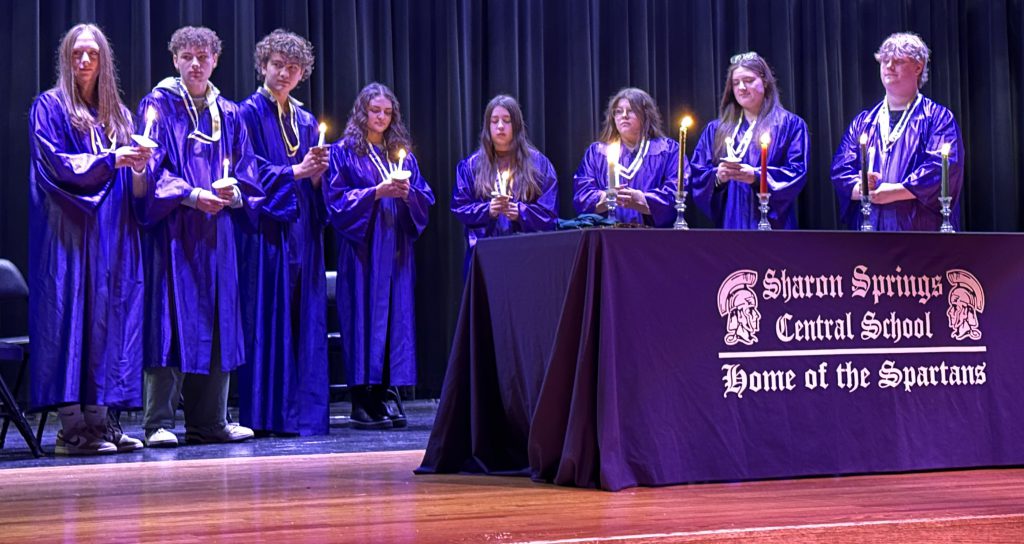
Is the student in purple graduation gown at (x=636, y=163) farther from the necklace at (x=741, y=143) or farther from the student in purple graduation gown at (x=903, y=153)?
the student in purple graduation gown at (x=903, y=153)

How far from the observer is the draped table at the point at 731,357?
11.1ft

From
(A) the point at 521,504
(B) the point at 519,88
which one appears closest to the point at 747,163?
(B) the point at 519,88

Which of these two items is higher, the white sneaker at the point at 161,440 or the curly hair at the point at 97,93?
the curly hair at the point at 97,93

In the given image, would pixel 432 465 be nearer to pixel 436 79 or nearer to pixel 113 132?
pixel 113 132

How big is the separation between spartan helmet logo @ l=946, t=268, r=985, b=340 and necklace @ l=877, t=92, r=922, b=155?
2.35 m

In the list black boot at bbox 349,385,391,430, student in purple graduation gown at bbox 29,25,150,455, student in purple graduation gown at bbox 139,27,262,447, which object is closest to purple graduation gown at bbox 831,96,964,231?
black boot at bbox 349,385,391,430

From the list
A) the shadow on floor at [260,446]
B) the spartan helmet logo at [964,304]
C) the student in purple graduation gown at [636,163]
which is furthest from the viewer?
the student in purple graduation gown at [636,163]

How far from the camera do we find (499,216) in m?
6.36

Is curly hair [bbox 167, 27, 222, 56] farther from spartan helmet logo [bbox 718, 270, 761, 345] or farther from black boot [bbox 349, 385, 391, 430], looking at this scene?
spartan helmet logo [bbox 718, 270, 761, 345]

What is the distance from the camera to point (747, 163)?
6117 mm

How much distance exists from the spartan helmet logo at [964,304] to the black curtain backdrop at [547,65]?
4172 millimetres

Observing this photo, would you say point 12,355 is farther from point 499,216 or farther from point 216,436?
point 499,216

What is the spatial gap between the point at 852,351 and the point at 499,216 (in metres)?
2.94

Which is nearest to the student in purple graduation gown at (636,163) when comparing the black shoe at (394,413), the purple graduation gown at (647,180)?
the purple graduation gown at (647,180)
